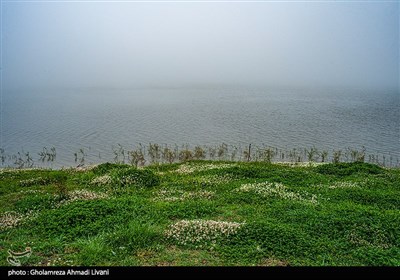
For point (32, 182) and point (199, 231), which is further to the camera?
point (32, 182)

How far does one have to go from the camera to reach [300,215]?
15.4m

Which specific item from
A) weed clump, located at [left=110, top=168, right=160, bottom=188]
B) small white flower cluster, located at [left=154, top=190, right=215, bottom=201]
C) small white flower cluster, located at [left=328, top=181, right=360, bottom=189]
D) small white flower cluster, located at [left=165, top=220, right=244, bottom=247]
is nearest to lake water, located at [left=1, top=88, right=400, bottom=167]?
weed clump, located at [left=110, top=168, right=160, bottom=188]

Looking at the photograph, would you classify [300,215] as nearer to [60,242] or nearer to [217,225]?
[217,225]

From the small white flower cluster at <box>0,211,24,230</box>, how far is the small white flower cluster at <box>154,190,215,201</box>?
6643 millimetres

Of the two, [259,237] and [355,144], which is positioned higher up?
[259,237]

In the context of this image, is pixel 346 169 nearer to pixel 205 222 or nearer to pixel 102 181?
pixel 205 222

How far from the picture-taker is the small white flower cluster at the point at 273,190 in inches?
736

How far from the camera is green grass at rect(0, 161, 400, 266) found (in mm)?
11633

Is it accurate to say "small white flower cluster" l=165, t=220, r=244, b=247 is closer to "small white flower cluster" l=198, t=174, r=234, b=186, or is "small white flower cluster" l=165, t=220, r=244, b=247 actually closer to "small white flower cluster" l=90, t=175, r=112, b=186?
"small white flower cluster" l=198, t=174, r=234, b=186

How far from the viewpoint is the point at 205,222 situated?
547 inches

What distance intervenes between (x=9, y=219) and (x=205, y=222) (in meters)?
8.53

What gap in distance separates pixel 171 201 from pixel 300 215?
648cm

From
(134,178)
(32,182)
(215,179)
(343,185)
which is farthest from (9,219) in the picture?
(343,185)

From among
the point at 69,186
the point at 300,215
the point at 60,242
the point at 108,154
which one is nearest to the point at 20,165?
the point at 108,154
